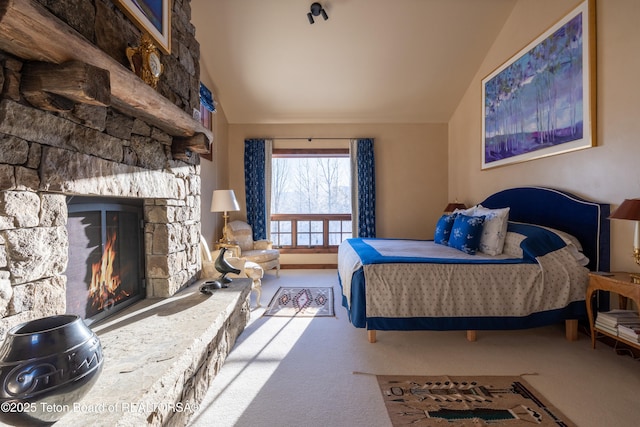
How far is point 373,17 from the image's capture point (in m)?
3.52

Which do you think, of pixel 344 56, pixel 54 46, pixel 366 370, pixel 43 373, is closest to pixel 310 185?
pixel 344 56

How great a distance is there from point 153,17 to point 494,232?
3241mm

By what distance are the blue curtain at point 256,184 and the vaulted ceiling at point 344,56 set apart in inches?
19.9

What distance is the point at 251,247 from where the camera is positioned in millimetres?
4617

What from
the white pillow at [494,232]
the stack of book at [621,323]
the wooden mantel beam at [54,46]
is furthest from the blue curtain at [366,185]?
the wooden mantel beam at [54,46]

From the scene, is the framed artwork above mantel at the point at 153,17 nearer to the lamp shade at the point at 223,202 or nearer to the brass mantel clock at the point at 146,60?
the brass mantel clock at the point at 146,60

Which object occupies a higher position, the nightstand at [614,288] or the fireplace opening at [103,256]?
the fireplace opening at [103,256]

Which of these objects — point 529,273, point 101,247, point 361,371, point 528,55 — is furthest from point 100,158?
Result: point 528,55

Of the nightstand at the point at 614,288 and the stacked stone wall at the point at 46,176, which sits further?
the nightstand at the point at 614,288

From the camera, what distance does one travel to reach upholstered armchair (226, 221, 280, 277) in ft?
14.0

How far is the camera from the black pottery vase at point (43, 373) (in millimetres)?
827

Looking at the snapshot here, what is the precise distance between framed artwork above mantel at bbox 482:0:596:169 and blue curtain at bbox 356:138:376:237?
1.75 m

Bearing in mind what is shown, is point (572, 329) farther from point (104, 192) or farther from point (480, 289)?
point (104, 192)

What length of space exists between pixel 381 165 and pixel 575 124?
283 centimetres
